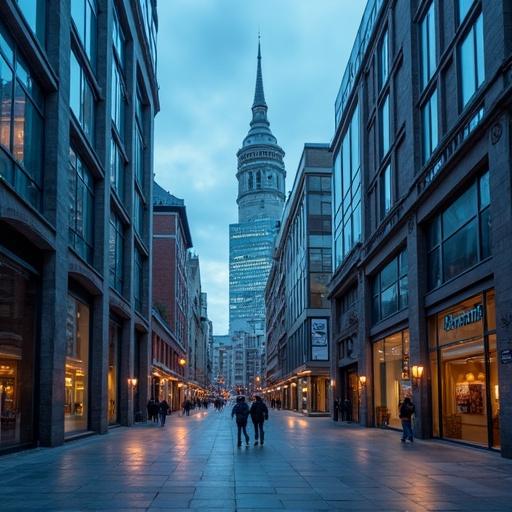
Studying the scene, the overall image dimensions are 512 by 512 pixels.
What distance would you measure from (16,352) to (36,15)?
32.7 feet

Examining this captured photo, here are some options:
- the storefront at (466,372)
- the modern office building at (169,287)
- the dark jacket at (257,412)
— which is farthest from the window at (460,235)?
the modern office building at (169,287)

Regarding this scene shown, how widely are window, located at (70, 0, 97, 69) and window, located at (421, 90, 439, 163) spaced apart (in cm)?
1325

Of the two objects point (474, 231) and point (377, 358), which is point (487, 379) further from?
point (377, 358)

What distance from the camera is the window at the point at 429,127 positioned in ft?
88.6

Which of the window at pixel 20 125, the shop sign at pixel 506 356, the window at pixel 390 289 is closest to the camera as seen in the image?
the shop sign at pixel 506 356

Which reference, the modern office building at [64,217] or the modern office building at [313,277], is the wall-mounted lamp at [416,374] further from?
the modern office building at [313,277]

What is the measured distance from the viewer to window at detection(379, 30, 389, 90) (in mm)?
35312

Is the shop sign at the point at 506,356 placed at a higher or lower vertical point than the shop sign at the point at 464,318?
lower

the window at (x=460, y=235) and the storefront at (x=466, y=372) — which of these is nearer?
the storefront at (x=466, y=372)

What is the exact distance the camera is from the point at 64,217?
2450cm

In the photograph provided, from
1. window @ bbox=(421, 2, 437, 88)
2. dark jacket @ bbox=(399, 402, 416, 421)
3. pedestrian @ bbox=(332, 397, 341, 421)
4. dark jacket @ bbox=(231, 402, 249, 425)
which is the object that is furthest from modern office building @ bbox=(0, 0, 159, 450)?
pedestrian @ bbox=(332, 397, 341, 421)

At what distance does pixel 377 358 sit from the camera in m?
38.4

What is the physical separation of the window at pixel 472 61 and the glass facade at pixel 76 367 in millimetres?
15675

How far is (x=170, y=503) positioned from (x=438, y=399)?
16.8m
